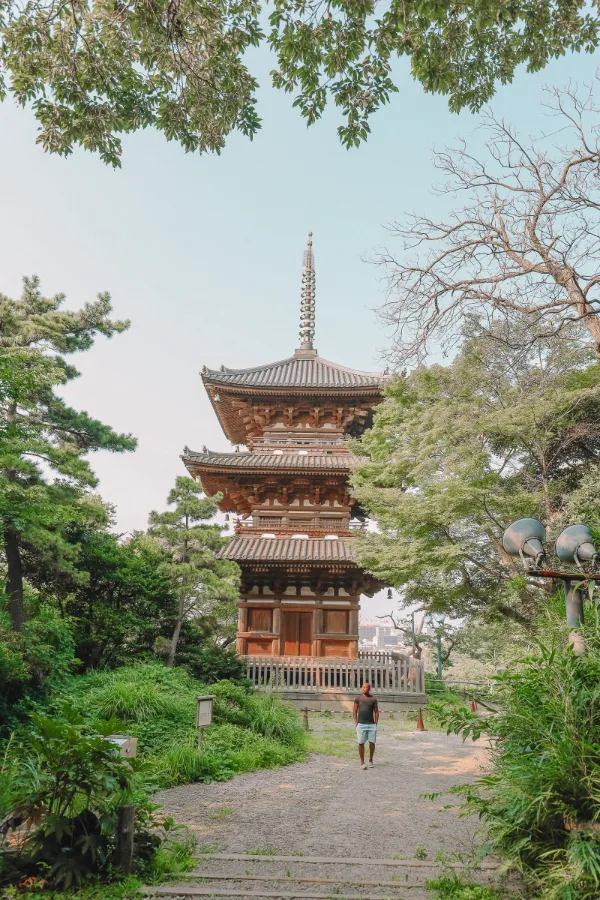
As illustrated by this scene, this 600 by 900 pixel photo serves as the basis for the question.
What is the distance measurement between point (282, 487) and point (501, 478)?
857 centimetres

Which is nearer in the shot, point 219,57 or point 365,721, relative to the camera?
point 219,57

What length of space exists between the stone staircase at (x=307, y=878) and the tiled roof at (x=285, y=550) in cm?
1238

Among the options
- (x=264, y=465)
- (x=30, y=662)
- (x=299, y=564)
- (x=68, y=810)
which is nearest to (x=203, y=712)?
(x=30, y=662)

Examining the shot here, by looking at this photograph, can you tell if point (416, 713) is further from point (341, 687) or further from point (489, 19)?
point (489, 19)

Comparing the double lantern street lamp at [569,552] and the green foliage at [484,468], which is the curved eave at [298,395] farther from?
the double lantern street lamp at [569,552]

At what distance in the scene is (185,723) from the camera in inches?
398

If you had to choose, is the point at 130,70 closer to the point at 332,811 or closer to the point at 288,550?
the point at 332,811

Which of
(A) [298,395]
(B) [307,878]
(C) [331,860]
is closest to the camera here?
(B) [307,878]

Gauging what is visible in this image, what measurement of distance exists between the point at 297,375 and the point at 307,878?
63.1ft

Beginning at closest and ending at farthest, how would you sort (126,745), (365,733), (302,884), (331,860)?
(302,884)
(331,860)
(126,745)
(365,733)

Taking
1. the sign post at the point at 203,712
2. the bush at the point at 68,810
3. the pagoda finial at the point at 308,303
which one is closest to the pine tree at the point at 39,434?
the sign post at the point at 203,712

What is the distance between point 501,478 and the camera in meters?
13.5

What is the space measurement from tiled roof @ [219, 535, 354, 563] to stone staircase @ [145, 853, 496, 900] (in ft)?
40.6

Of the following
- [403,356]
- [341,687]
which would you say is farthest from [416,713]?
[403,356]
